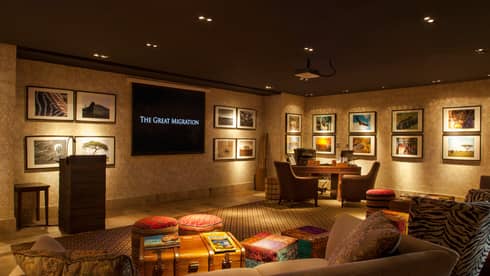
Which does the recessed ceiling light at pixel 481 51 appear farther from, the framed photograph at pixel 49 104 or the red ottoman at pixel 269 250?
the framed photograph at pixel 49 104

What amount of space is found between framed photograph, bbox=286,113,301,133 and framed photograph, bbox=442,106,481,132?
13.6 feet

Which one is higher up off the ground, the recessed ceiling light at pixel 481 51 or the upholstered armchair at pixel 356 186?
the recessed ceiling light at pixel 481 51

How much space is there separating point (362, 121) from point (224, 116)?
4.10 metres

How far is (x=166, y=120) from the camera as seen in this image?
7984mm

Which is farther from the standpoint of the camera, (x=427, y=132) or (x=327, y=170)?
(x=427, y=132)

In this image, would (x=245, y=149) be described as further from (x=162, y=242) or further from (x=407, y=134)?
(x=162, y=242)

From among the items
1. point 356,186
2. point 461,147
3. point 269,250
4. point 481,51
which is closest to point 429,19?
point 481,51

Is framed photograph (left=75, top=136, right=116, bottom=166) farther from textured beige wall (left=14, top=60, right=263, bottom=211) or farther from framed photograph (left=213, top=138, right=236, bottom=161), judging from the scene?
framed photograph (left=213, top=138, right=236, bottom=161)

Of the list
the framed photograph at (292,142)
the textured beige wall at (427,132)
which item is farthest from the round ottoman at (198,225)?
the textured beige wall at (427,132)

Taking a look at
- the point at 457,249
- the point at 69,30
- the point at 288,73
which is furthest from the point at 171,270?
the point at 288,73

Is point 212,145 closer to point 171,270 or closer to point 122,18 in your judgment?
point 122,18

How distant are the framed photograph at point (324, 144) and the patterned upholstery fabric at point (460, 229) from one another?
750 centimetres

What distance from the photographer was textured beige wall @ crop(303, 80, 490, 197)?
25.3ft

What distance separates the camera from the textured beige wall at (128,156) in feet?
19.8
